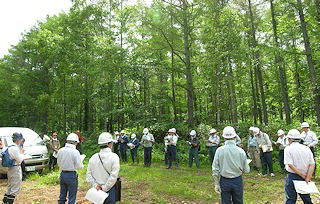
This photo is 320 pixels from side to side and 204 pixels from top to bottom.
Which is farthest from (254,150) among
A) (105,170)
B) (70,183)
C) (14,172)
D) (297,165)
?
(14,172)

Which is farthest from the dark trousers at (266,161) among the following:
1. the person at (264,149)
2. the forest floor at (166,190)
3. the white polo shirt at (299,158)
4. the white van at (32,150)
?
the white van at (32,150)

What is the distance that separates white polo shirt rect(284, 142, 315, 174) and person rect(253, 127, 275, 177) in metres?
Result: 5.09

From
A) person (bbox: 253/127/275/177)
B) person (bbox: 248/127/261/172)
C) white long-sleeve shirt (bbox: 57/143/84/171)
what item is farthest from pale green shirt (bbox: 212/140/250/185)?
person (bbox: 248/127/261/172)

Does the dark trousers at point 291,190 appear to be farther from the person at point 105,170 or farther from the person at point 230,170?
the person at point 105,170

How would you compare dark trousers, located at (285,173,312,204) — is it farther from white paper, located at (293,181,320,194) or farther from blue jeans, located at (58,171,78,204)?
blue jeans, located at (58,171,78,204)

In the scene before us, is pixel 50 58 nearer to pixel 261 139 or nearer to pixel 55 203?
pixel 55 203

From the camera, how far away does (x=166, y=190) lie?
A: 6992 mm

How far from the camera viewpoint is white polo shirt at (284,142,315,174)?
13.9 feet

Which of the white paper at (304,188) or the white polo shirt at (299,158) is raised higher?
the white polo shirt at (299,158)

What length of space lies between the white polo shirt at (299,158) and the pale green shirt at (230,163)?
36.5 inches

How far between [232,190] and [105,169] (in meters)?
2.21

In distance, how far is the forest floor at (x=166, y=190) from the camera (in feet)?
20.5

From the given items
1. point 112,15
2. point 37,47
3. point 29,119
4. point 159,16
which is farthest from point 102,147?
point 29,119

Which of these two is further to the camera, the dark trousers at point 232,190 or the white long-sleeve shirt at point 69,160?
the white long-sleeve shirt at point 69,160
